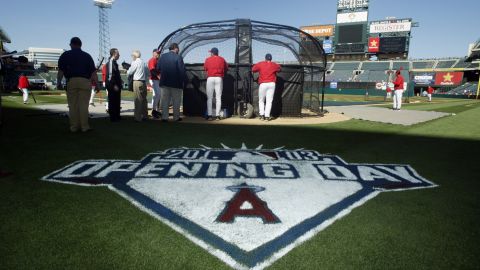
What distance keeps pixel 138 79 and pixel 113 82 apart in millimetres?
644

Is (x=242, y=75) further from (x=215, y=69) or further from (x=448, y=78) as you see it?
(x=448, y=78)

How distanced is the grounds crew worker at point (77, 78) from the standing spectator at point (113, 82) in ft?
4.44

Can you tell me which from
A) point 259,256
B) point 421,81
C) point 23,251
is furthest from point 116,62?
point 421,81

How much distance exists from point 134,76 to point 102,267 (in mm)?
7239

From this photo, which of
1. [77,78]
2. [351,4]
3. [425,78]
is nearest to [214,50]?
[77,78]

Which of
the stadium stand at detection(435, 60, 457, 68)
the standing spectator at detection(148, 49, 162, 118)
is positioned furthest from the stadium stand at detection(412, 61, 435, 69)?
the standing spectator at detection(148, 49, 162, 118)

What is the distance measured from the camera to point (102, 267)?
5.52ft

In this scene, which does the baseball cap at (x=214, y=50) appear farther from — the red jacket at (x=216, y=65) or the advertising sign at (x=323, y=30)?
the advertising sign at (x=323, y=30)

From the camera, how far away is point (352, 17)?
53.1 meters

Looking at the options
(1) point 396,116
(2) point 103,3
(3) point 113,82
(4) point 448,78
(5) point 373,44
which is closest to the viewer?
(3) point 113,82

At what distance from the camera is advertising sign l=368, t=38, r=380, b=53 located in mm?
54156

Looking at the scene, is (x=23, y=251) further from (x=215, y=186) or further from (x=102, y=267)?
(x=215, y=186)

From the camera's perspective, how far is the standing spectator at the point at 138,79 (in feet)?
26.7

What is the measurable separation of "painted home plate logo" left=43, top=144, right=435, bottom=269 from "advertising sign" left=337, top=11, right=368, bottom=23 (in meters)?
56.0
